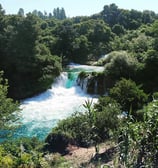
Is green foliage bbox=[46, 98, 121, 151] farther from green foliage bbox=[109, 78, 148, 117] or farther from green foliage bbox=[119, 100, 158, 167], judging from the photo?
green foliage bbox=[119, 100, 158, 167]

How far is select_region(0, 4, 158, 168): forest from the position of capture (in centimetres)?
930

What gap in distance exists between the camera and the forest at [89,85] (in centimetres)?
930

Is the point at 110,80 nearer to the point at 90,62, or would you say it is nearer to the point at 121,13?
the point at 90,62

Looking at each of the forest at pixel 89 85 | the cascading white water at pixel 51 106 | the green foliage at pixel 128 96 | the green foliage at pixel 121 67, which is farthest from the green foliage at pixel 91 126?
the green foliage at pixel 121 67

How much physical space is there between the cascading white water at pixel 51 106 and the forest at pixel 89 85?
3.69ft

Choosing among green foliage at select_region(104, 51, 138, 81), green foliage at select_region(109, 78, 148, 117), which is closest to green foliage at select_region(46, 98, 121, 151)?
green foliage at select_region(109, 78, 148, 117)

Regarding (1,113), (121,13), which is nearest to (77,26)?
(121,13)

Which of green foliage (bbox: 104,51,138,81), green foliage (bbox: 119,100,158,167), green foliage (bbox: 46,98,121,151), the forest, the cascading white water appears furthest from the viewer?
green foliage (bbox: 104,51,138,81)

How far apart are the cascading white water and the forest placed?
113 centimetres

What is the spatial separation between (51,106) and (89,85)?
16.9ft

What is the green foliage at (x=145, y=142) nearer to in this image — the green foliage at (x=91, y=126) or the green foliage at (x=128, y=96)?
the green foliage at (x=91, y=126)

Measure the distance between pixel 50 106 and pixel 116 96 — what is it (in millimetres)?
10902

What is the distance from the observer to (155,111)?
899cm

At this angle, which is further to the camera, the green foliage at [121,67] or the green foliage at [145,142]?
the green foliage at [121,67]
